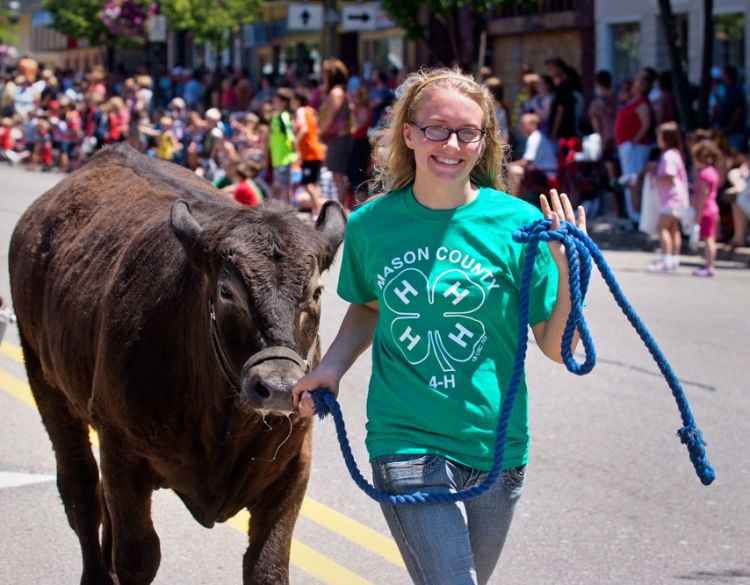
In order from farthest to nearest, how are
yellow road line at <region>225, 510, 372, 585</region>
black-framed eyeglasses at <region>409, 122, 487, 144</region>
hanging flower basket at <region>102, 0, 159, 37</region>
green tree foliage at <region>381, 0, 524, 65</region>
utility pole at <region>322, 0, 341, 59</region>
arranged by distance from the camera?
hanging flower basket at <region>102, 0, 159, 37</region>
utility pole at <region>322, 0, 341, 59</region>
green tree foliage at <region>381, 0, 524, 65</region>
yellow road line at <region>225, 510, 372, 585</region>
black-framed eyeglasses at <region>409, 122, 487, 144</region>

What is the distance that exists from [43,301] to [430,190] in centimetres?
299

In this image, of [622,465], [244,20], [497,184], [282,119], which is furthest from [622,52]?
[497,184]

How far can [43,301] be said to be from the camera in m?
6.38

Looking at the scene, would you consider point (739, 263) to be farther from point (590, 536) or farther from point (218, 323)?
point (218, 323)

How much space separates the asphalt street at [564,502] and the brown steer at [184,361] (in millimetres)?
457

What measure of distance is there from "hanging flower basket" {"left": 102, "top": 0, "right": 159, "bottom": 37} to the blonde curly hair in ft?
132

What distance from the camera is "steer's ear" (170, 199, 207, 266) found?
4555mm

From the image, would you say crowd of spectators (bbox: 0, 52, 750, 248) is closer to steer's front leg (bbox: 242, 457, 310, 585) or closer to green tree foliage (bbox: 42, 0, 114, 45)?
steer's front leg (bbox: 242, 457, 310, 585)

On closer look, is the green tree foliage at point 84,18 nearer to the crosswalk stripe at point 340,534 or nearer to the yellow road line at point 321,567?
the crosswalk stripe at point 340,534

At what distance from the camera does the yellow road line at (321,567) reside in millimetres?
5801

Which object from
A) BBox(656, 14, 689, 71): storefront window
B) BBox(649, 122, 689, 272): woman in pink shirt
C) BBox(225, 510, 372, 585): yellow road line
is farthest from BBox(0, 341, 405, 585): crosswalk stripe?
BBox(656, 14, 689, 71): storefront window

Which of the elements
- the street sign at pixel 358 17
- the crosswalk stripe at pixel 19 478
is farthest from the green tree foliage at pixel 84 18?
the crosswalk stripe at pixel 19 478

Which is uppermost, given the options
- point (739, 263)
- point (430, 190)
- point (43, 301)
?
point (430, 190)

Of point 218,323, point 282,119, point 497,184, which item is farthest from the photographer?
point 282,119
